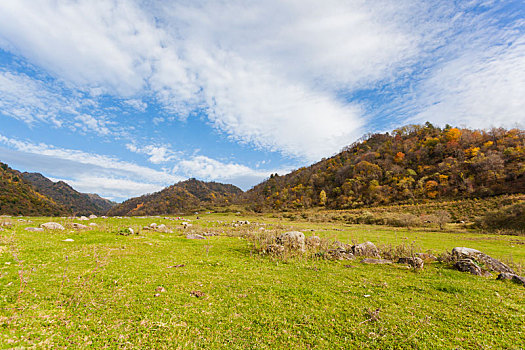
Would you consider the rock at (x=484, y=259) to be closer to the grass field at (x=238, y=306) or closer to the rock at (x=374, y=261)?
the grass field at (x=238, y=306)

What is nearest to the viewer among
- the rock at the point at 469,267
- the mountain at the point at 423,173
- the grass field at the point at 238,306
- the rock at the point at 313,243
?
the grass field at the point at 238,306

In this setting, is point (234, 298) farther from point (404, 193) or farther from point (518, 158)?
point (518, 158)

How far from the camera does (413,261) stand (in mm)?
12594

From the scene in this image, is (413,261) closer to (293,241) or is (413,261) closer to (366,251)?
(366,251)

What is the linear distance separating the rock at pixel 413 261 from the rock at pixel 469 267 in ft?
5.68

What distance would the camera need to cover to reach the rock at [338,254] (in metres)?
14.3

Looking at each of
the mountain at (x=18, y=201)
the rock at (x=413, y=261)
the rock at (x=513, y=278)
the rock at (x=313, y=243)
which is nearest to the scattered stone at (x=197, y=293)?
the rock at (x=313, y=243)

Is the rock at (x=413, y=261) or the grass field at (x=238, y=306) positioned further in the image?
the rock at (x=413, y=261)

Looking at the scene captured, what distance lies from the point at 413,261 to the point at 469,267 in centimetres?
259

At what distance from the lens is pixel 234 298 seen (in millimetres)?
7391

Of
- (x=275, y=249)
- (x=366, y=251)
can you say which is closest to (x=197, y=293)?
(x=275, y=249)

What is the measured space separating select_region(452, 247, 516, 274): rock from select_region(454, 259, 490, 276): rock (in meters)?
0.97

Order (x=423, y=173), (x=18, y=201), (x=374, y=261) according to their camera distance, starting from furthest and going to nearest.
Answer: (x=423, y=173)
(x=18, y=201)
(x=374, y=261)

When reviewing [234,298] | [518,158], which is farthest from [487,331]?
[518,158]
